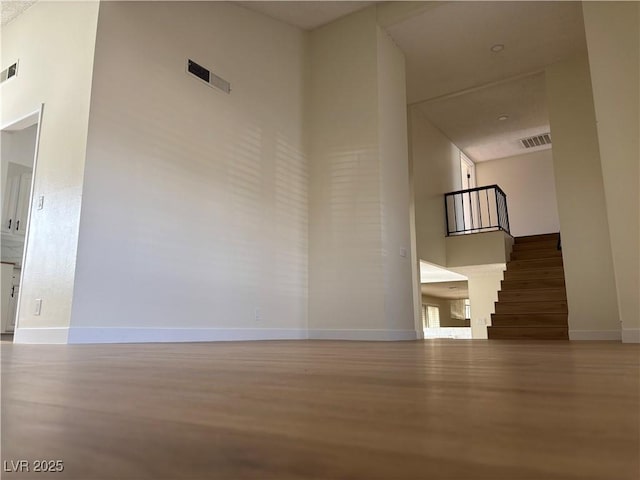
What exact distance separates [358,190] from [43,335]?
2943mm

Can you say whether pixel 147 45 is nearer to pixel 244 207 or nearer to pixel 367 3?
pixel 244 207

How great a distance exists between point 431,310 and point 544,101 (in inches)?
332

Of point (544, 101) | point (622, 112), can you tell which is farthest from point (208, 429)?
point (544, 101)

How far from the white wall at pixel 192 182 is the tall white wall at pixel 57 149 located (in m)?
0.11

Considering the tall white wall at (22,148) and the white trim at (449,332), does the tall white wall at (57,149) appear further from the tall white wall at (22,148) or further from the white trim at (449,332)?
the white trim at (449,332)

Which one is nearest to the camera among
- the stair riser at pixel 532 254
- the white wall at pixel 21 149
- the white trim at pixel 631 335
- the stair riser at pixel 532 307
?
the white trim at pixel 631 335

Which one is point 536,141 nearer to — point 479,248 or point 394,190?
point 479,248

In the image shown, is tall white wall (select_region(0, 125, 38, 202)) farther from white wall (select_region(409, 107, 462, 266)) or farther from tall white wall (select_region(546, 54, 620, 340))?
tall white wall (select_region(546, 54, 620, 340))

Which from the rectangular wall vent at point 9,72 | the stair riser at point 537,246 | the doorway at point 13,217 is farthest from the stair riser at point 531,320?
the rectangular wall vent at point 9,72

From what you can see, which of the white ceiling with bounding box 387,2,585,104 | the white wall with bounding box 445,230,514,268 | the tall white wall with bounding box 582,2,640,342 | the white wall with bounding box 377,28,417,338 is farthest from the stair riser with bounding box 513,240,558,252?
the tall white wall with bounding box 582,2,640,342

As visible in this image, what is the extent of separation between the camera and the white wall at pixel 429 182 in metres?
6.86

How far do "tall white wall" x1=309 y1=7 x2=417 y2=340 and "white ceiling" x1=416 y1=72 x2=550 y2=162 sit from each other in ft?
7.02

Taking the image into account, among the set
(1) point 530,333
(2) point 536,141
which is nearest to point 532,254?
(1) point 530,333

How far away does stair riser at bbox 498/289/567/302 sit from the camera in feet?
18.9
